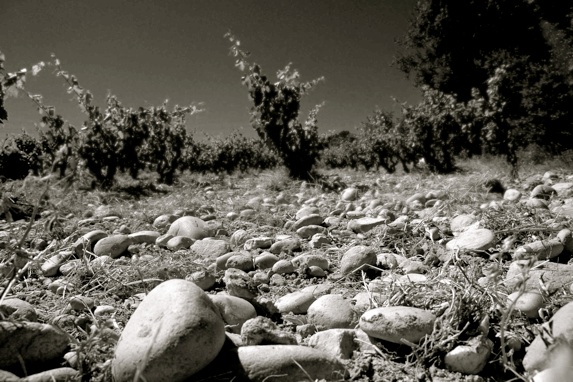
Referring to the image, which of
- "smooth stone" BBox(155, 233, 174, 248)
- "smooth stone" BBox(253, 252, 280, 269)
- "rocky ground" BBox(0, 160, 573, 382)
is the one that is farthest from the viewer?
"smooth stone" BBox(155, 233, 174, 248)

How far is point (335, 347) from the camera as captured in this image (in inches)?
51.1

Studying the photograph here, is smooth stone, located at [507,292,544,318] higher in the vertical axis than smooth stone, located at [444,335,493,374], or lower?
higher

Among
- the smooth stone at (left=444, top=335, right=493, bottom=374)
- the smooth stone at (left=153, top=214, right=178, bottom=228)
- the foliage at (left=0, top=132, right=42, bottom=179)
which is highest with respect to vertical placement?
the foliage at (left=0, top=132, right=42, bottom=179)

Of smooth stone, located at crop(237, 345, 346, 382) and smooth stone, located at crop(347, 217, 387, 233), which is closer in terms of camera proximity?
smooth stone, located at crop(237, 345, 346, 382)

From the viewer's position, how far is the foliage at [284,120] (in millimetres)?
8836

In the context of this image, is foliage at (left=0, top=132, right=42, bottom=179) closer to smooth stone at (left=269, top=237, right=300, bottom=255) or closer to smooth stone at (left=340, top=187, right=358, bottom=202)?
smooth stone at (left=340, top=187, right=358, bottom=202)

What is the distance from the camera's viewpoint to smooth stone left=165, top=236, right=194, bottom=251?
2699 mm

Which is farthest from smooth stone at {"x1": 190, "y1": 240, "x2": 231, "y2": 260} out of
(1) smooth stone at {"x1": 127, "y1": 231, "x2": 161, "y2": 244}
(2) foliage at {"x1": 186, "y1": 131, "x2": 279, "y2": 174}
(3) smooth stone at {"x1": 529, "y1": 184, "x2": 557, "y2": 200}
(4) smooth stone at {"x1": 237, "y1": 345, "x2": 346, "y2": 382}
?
(2) foliage at {"x1": 186, "y1": 131, "x2": 279, "y2": 174}

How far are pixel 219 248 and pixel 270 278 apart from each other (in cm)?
61

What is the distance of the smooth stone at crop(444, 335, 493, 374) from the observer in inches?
45.8

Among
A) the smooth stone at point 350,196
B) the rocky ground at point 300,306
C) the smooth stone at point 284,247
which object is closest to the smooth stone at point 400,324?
the rocky ground at point 300,306

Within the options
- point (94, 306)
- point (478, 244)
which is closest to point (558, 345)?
point (478, 244)

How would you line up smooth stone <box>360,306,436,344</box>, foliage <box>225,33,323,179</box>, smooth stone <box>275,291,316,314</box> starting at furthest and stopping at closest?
foliage <box>225,33,323,179</box>
smooth stone <box>275,291,316,314</box>
smooth stone <box>360,306,436,344</box>

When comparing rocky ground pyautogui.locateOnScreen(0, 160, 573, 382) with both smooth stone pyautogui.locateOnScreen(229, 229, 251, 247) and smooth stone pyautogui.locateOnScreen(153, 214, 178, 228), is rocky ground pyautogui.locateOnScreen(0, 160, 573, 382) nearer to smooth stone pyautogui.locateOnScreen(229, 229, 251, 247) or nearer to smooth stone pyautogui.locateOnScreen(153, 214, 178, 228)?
smooth stone pyautogui.locateOnScreen(229, 229, 251, 247)
